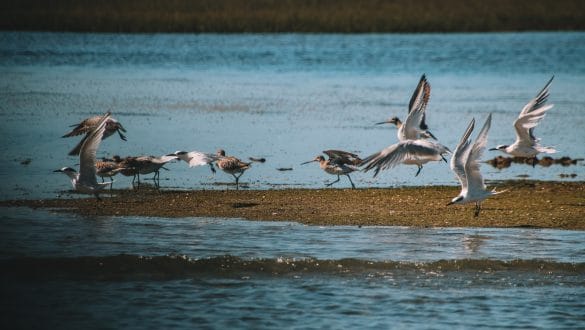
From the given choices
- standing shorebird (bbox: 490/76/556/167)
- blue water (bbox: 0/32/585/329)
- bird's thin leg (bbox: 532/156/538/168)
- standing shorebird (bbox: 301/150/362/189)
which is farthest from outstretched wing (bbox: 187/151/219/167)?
bird's thin leg (bbox: 532/156/538/168)

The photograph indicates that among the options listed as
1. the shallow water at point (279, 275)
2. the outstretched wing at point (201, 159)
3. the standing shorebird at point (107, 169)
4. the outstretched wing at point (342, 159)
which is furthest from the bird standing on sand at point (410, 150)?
the standing shorebird at point (107, 169)

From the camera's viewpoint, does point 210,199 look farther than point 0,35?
No

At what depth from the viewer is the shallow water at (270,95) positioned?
1912 centimetres

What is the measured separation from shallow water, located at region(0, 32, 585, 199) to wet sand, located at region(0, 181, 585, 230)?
93 centimetres

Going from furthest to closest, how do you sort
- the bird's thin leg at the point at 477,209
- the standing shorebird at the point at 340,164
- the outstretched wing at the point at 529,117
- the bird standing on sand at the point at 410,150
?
the outstretched wing at the point at 529,117 < the standing shorebird at the point at 340,164 < the bird standing on sand at the point at 410,150 < the bird's thin leg at the point at 477,209

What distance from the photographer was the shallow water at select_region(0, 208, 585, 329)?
440 inches

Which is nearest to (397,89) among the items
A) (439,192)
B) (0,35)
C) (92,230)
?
(439,192)

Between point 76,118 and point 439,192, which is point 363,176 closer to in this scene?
point 439,192

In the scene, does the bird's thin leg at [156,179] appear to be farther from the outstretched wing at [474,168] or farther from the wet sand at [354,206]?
the outstretched wing at [474,168]

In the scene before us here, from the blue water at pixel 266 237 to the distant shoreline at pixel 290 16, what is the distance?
21376 millimetres

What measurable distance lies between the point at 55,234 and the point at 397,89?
69.5 ft

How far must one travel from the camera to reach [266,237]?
13.7 m

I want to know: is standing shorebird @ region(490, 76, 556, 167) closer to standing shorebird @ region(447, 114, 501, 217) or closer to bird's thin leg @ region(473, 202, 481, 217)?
bird's thin leg @ region(473, 202, 481, 217)

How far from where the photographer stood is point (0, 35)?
5453cm
